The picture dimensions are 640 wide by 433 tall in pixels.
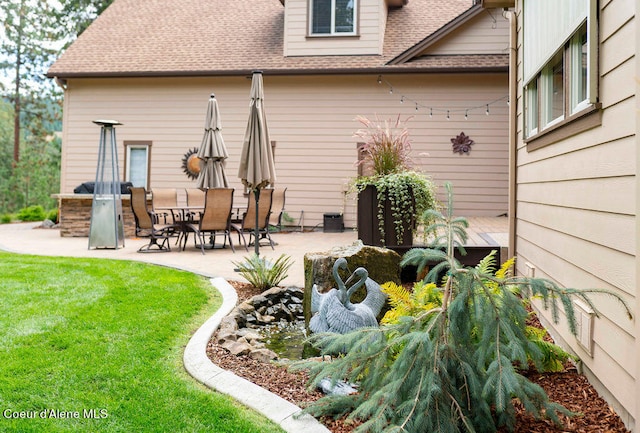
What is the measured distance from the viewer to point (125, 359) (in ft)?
10.8

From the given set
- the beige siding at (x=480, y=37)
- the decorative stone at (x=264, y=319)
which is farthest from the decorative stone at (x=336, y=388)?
the beige siding at (x=480, y=37)

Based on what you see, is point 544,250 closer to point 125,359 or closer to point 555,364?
point 555,364

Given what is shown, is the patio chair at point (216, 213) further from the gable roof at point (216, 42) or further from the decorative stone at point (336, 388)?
the decorative stone at point (336, 388)

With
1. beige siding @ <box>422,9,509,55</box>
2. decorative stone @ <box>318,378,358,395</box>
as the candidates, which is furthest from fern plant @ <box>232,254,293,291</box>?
beige siding @ <box>422,9,509,55</box>

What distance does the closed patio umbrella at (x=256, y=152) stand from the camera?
755cm

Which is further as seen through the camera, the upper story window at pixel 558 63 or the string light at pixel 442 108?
the string light at pixel 442 108

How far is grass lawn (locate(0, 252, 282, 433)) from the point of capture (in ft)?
8.21

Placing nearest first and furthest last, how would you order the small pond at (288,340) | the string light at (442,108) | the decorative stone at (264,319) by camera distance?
the small pond at (288,340) → the decorative stone at (264,319) → the string light at (442,108)

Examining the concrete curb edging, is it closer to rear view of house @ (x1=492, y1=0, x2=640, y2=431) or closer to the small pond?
the small pond

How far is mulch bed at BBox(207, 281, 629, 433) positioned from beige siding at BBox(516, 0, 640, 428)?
0.08 m

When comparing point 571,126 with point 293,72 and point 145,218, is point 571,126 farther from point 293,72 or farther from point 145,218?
point 293,72

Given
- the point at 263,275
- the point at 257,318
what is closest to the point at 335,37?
the point at 263,275

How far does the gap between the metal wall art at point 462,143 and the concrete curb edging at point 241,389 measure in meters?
9.32

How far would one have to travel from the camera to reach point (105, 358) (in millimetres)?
3281
